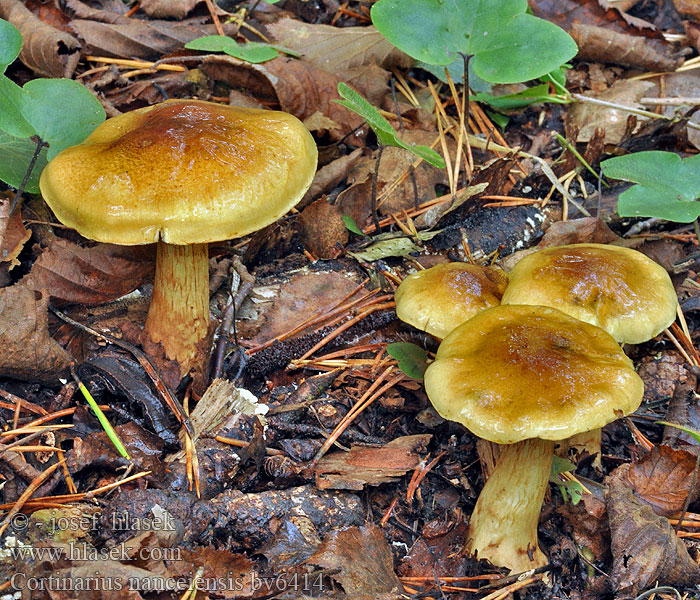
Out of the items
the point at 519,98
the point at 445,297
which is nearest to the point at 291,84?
the point at 519,98

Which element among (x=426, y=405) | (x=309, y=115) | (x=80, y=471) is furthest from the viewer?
(x=309, y=115)

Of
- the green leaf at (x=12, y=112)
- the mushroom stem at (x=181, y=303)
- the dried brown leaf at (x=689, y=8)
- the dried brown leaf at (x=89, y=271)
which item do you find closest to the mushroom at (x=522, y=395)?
the mushroom stem at (x=181, y=303)

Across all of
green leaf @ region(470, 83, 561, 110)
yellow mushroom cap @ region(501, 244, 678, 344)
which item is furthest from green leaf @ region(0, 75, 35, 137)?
green leaf @ region(470, 83, 561, 110)

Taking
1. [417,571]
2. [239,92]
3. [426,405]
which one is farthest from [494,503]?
[239,92]

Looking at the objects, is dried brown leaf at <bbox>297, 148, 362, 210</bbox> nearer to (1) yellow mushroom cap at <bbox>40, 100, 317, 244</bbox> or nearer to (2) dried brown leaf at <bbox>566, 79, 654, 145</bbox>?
(1) yellow mushroom cap at <bbox>40, 100, 317, 244</bbox>

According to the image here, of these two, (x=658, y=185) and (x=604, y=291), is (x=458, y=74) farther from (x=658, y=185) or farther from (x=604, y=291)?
(x=604, y=291)

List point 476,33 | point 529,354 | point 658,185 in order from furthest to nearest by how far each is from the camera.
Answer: point 476,33 < point 658,185 < point 529,354

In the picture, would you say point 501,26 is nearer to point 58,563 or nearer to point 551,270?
point 551,270
